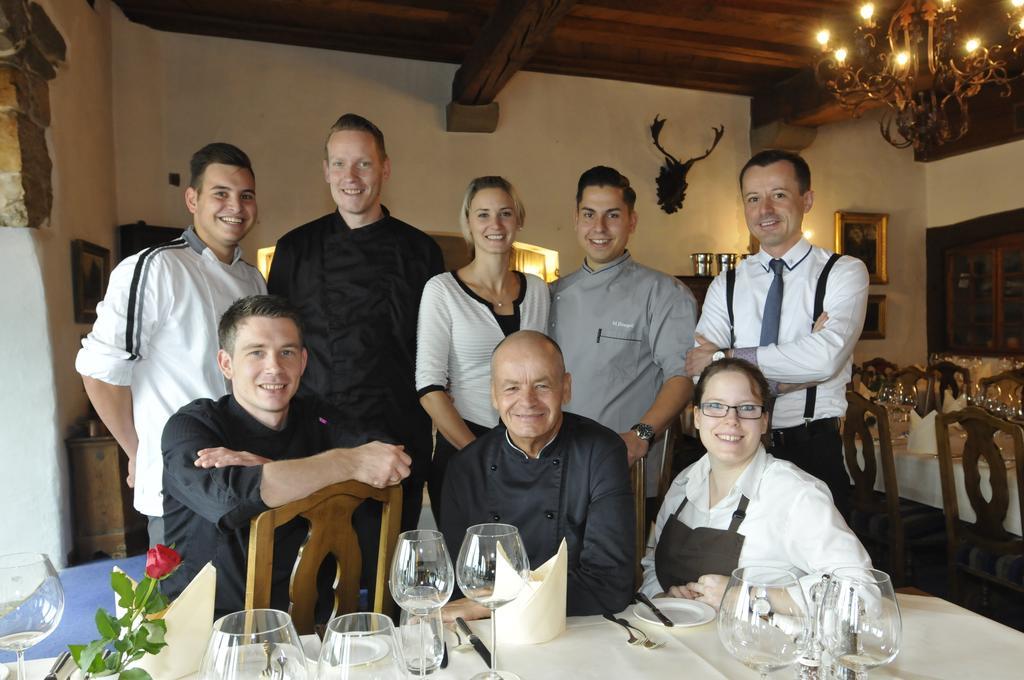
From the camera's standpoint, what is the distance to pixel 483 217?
2570 millimetres

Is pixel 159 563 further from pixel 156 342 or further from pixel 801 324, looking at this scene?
pixel 801 324

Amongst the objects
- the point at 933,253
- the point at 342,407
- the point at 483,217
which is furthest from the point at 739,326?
the point at 933,253

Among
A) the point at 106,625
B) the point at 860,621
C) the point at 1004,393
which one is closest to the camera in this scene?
the point at 106,625

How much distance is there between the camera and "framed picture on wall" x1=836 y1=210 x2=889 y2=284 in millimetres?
8398

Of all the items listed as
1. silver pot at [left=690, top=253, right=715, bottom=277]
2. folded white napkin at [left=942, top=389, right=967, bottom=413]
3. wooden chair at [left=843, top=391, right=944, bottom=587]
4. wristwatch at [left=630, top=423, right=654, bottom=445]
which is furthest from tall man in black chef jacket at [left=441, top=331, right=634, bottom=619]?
silver pot at [left=690, top=253, right=715, bottom=277]

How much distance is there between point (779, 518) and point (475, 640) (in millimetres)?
782

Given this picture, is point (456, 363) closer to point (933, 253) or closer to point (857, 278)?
point (857, 278)

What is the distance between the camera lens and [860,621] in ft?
3.59

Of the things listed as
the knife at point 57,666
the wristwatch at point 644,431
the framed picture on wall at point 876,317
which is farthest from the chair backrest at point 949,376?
the knife at point 57,666

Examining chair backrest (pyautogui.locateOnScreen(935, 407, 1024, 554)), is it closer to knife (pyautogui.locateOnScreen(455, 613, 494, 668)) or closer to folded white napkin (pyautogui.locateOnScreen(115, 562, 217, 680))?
knife (pyautogui.locateOnScreen(455, 613, 494, 668))

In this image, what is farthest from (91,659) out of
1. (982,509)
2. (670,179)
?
(670,179)

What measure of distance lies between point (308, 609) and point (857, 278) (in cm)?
194

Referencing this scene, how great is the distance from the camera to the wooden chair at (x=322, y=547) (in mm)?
1473

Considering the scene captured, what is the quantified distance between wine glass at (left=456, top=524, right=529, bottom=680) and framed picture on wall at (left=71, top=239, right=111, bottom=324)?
4.32 metres
